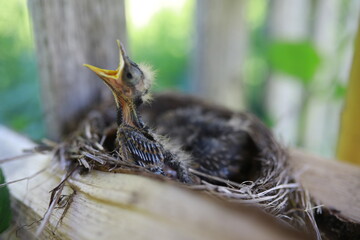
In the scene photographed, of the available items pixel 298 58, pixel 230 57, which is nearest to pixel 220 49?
pixel 230 57

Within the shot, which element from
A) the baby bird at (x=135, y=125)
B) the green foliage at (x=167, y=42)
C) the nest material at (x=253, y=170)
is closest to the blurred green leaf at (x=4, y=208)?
the nest material at (x=253, y=170)

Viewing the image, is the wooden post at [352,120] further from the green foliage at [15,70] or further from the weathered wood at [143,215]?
the green foliage at [15,70]

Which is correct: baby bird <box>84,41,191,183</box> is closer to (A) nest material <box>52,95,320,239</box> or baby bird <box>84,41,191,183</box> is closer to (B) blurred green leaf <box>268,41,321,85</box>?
(A) nest material <box>52,95,320,239</box>

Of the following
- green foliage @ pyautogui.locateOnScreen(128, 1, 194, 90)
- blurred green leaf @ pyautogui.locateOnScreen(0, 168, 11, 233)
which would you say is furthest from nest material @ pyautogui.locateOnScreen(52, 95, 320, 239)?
green foliage @ pyautogui.locateOnScreen(128, 1, 194, 90)

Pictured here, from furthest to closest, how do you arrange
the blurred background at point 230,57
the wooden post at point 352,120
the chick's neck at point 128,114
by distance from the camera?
the blurred background at point 230,57 < the wooden post at point 352,120 < the chick's neck at point 128,114

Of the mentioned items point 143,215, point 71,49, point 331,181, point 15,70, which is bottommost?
point 331,181

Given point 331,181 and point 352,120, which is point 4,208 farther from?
point 352,120

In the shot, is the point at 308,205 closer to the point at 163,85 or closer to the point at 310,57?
the point at 310,57
